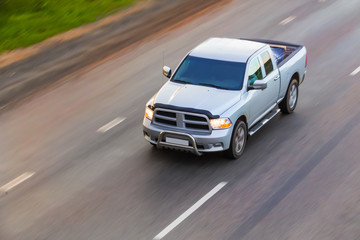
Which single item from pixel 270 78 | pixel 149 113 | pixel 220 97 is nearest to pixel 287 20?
pixel 270 78

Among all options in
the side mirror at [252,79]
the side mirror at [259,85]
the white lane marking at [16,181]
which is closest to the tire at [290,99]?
the side mirror at [252,79]

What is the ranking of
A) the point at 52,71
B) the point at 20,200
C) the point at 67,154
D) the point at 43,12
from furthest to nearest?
the point at 43,12, the point at 52,71, the point at 67,154, the point at 20,200

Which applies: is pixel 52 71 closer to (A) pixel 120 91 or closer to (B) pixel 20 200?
(A) pixel 120 91

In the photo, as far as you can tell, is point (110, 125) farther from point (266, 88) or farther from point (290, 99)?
point (290, 99)

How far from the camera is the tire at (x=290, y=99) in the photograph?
1583cm

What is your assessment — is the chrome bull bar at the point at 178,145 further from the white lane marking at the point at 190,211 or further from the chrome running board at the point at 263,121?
the chrome running board at the point at 263,121

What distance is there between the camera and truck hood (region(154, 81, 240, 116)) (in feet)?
44.1

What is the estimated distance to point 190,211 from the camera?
39.5 feet

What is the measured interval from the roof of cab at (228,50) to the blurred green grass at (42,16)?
321 inches

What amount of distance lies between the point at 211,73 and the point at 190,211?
339cm

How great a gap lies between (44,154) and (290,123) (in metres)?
5.22

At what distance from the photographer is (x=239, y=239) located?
11195 millimetres

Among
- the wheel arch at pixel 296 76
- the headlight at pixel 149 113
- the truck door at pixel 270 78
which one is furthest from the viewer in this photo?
the wheel arch at pixel 296 76

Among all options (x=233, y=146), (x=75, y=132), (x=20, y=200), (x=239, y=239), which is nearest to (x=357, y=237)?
(x=239, y=239)
